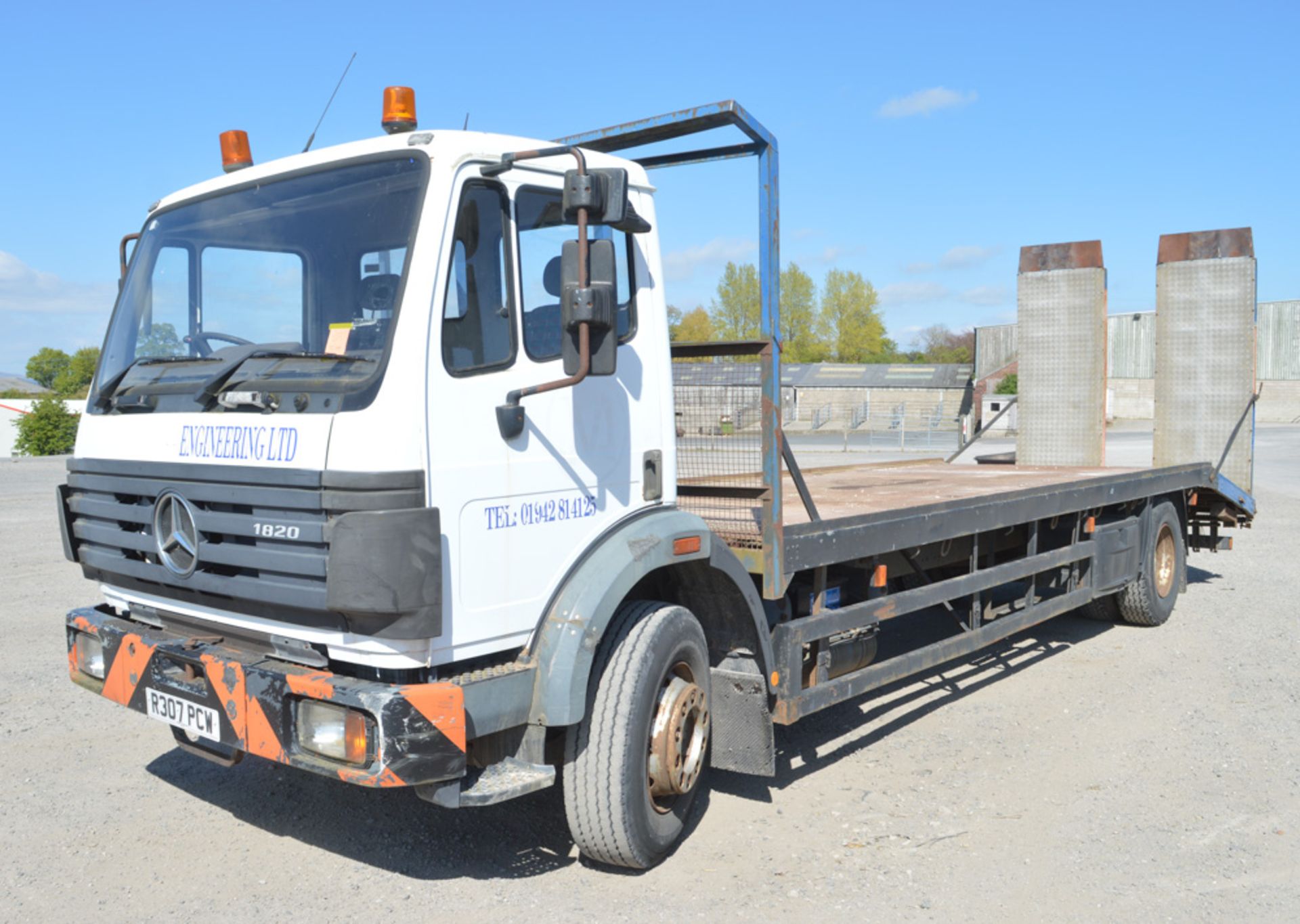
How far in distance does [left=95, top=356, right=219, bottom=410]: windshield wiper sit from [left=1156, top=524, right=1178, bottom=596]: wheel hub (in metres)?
7.15

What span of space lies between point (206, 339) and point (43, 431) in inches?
1304

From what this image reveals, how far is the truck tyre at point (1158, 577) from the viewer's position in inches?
312

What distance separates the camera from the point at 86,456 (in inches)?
154

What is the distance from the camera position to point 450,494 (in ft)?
10.4

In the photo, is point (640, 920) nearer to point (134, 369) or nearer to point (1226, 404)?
point (134, 369)

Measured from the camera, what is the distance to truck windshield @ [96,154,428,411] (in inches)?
130

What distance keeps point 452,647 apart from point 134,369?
1763 millimetres

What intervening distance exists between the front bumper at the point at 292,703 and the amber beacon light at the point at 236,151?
1808 mm

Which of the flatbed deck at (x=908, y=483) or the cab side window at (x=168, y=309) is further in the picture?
the flatbed deck at (x=908, y=483)

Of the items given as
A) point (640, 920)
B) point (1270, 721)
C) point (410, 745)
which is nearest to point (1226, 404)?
point (1270, 721)

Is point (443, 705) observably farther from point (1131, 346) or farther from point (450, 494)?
point (1131, 346)

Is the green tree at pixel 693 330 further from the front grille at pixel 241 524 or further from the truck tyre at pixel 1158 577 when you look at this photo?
the truck tyre at pixel 1158 577

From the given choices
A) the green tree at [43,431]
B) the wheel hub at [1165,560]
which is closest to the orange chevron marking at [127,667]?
the wheel hub at [1165,560]

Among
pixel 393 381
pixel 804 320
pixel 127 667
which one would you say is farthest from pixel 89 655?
pixel 804 320
